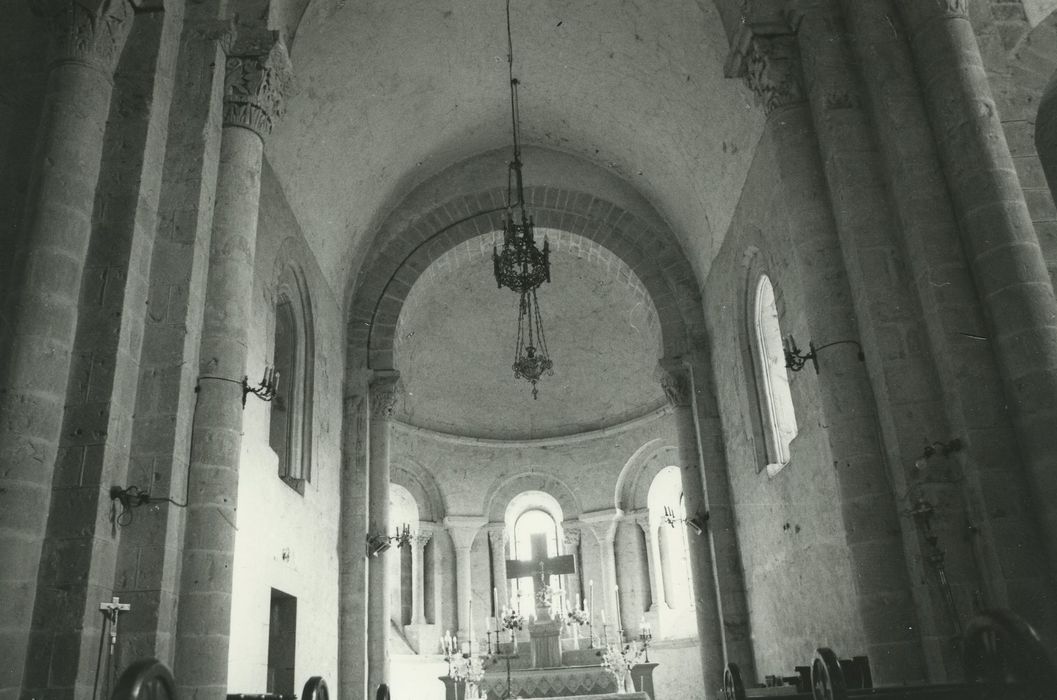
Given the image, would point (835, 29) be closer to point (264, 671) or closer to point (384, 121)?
point (384, 121)

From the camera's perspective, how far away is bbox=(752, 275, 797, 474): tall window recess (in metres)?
10.8

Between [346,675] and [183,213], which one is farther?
[346,675]

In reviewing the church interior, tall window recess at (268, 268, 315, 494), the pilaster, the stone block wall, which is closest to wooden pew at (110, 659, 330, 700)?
the church interior

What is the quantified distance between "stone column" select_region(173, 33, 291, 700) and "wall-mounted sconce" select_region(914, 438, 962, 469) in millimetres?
5349

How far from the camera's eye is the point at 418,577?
18875 mm

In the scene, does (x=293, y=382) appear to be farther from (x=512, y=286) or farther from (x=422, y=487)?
(x=422, y=487)

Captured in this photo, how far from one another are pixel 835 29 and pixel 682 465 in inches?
285

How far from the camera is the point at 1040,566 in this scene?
602 cm

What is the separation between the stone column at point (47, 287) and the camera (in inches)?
216

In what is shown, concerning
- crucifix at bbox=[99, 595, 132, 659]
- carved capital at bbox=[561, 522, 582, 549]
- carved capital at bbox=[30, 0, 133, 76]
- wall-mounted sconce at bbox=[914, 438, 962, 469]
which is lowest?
crucifix at bbox=[99, 595, 132, 659]

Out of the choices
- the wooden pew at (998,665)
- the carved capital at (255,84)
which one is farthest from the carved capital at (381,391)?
the wooden pew at (998,665)

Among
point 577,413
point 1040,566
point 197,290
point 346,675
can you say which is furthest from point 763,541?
point 577,413

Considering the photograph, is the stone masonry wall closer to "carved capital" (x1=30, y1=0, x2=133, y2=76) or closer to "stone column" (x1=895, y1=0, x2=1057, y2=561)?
"stone column" (x1=895, y1=0, x2=1057, y2=561)

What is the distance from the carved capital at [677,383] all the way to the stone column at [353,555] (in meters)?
4.76
